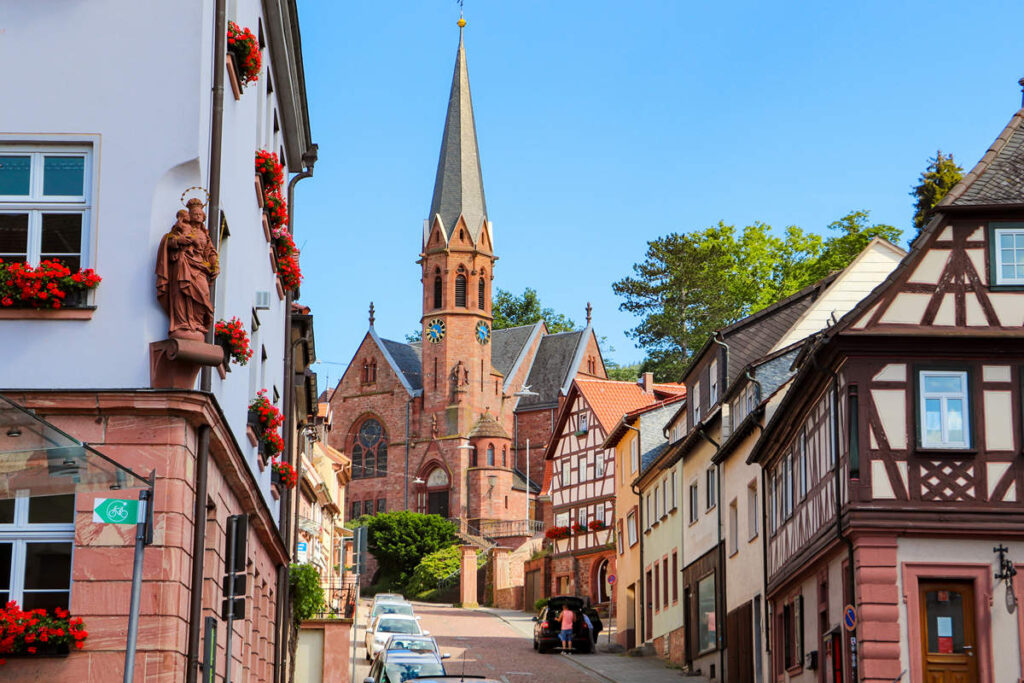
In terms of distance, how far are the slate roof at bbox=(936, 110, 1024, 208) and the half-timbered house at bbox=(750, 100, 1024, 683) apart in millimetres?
28

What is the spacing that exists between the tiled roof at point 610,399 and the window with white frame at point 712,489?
30033mm

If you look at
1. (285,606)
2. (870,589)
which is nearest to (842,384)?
(870,589)

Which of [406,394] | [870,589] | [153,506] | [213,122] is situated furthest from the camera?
[406,394]

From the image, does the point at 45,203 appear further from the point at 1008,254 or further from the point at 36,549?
the point at 1008,254

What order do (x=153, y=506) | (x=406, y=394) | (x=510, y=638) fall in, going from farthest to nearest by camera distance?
1. (x=406, y=394)
2. (x=510, y=638)
3. (x=153, y=506)

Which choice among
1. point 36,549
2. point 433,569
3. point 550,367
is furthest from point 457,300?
point 36,549

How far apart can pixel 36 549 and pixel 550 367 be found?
309 feet

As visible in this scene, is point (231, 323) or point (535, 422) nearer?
point (231, 323)

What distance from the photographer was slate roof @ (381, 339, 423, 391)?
10362cm

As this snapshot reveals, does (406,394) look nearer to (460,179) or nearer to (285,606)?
(460,179)

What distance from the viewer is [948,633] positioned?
20.8m

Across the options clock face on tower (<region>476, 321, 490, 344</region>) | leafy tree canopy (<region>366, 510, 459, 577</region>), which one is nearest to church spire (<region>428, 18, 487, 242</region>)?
clock face on tower (<region>476, 321, 490, 344</region>)

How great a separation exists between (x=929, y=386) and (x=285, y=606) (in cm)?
1074

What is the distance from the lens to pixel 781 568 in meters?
27.2
